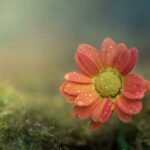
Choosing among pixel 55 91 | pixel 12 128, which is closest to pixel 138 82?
pixel 12 128

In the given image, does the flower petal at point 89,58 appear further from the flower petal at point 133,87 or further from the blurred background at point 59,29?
the blurred background at point 59,29

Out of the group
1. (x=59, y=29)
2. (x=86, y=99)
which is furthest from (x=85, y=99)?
(x=59, y=29)

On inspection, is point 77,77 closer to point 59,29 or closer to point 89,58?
point 89,58

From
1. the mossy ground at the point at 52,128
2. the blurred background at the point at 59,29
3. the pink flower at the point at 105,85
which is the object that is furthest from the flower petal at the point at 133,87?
the blurred background at the point at 59,29

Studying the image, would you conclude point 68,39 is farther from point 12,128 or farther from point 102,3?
point 12,128

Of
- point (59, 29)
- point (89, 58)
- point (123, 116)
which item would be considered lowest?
point (123, 116)
